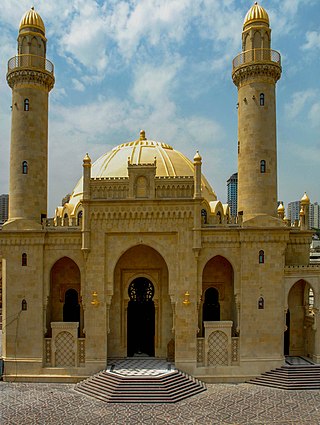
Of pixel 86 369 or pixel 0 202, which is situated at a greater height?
pixel 0 202

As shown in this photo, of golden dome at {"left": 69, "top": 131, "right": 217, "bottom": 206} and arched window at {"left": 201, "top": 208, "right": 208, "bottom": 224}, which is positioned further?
golden dome at {"left": 69, "top": 131, "right": 217, "bottom": 206}

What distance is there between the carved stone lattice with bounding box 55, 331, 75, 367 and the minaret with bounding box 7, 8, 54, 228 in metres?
5.58

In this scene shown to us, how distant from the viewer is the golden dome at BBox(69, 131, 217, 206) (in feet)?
81.4

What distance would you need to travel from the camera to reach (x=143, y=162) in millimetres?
25000

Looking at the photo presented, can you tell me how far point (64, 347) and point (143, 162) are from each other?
10.9m

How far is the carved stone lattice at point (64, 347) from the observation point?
20.5 metres

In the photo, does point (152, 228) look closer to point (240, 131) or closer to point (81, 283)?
point (81, 283)

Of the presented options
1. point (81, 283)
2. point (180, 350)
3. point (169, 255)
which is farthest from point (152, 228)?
point (180, 350)

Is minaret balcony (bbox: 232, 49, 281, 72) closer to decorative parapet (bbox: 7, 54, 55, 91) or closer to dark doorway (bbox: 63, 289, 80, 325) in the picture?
decorative parapet (bbox: 7, 54, 55, 91)

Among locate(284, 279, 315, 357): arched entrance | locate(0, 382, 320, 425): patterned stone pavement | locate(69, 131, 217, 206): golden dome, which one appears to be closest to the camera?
locate(0, 382, 320, 425): patterned stone pavement

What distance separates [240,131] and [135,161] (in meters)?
6.48

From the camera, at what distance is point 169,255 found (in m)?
20.7

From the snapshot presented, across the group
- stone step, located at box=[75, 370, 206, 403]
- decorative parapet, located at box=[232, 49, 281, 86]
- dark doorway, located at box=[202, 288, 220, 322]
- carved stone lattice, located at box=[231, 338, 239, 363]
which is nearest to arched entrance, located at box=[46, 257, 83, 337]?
stone step, located at box=[75, 370, 206, 403]

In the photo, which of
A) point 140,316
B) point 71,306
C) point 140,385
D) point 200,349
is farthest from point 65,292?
point 200,349
